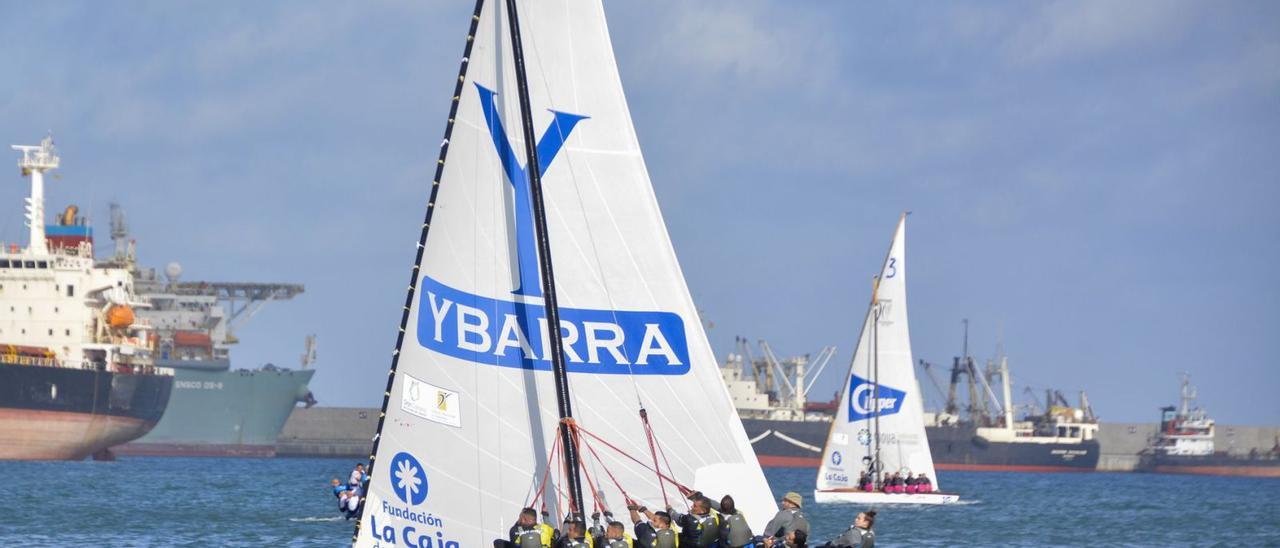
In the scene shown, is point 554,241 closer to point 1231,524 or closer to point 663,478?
point 663,478

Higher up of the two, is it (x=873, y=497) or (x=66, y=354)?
(x=66, y=354)

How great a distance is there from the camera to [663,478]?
1006 inches

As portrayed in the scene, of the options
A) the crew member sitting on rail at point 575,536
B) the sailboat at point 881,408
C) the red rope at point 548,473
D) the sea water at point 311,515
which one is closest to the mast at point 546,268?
the red rope at point 548,473

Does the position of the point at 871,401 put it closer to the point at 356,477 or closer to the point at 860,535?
the point at 356,477

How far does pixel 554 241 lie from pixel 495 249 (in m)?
0.84

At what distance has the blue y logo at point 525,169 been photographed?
2475 centimetres

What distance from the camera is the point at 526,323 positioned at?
25047mm

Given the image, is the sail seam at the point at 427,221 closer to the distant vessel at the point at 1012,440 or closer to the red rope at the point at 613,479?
the red rope at the point at 613,479

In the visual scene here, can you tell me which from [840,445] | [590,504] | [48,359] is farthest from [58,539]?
[48,359]

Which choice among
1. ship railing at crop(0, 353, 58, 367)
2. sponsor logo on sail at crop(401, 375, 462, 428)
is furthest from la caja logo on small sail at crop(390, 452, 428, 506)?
ship railing at crop(0, 353, 58, 367)

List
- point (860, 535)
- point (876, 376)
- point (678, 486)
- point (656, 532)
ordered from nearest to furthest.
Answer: point (656, 532)
point (678, 486)
point (860, 535)
point (876, 376)

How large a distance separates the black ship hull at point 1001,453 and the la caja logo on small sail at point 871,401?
90.0m

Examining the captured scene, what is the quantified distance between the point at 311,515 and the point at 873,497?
2358 centimetres

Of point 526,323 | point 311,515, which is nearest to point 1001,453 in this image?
point 311,515
